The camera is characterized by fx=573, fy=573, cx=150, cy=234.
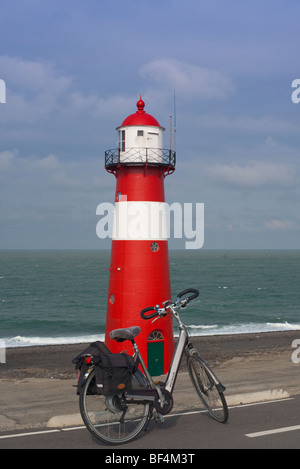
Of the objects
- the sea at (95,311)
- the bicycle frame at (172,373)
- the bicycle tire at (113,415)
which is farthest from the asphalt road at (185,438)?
the sea at (95,311)

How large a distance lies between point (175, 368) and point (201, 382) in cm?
65

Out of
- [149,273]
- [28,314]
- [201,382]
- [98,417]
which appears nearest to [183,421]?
[201,382]

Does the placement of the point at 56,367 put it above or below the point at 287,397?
below

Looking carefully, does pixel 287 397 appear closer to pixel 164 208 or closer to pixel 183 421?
pixel 183 421

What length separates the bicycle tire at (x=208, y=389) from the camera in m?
8.45

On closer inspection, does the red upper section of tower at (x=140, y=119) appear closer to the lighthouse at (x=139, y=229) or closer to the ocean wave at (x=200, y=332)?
the lighthouse at (x=139, y=229)

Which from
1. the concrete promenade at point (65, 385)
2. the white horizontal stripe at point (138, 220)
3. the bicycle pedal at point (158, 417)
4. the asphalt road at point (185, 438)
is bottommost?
the concrete promenade at point (65, 385)

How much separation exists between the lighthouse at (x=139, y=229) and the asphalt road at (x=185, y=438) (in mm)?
7569

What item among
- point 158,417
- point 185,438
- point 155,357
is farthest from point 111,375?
point 155,357

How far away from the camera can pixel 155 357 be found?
55.3 ft

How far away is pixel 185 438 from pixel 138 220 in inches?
363

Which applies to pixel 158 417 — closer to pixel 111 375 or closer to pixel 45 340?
pixel 111 375

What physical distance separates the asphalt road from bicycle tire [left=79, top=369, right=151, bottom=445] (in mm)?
145

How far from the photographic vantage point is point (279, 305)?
60.2 meters
